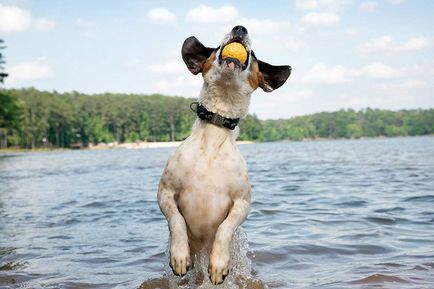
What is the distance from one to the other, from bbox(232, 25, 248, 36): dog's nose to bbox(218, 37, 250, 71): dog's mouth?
0.04 metres

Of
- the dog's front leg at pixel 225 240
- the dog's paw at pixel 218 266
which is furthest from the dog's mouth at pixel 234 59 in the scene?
the dog's paw at pixel 218 266

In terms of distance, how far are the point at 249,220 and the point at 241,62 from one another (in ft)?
21.3

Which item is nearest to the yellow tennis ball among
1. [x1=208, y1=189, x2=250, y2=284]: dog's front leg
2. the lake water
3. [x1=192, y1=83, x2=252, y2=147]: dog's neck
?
[x1=192, y1=83, x2=252, y2=147]: dog's neck

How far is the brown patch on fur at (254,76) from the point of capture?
4414 millimetres

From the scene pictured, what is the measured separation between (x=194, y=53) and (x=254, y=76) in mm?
563

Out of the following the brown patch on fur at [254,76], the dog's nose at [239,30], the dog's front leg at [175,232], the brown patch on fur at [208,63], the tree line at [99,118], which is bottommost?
the dog's front leg at [175,232]

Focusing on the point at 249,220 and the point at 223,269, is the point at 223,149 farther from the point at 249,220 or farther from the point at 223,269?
the point at 249,220

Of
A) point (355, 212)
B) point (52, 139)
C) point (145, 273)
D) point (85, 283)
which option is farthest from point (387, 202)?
point (52, 139)

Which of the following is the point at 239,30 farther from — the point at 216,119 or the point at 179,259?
the point at 179,259

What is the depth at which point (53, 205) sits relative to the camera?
13.8 m

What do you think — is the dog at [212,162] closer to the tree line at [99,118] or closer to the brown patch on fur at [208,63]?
the brown patch on fur at [208,63]

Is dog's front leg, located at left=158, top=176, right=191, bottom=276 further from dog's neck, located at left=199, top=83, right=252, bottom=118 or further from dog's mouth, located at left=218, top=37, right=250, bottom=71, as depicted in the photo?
dog's mouth, located at left=218, top=37, right=250, bottom=71

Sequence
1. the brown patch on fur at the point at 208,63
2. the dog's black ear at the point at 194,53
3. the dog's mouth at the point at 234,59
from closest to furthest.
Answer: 1. the dog's mouth at the point at 234,59
2. the brown patch on fur at the point at 208,63
3. the dog's black ear at the point at 194,53

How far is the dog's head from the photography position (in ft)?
13.8
